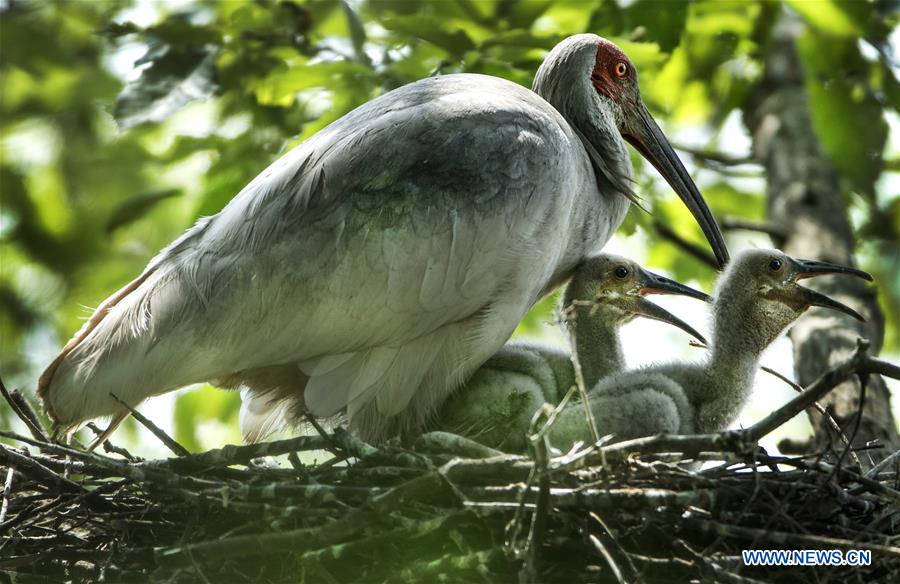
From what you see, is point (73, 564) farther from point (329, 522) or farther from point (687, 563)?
point (687, 563)

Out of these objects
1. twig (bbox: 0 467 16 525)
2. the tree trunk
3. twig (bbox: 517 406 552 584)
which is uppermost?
twig (bbox: 517 406 552 584)

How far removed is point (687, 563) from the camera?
4023 mm

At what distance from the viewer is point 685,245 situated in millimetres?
7938

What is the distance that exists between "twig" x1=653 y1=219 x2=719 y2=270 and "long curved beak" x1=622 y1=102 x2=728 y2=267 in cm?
104

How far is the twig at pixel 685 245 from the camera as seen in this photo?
7.88m

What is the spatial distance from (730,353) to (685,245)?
2547 mm

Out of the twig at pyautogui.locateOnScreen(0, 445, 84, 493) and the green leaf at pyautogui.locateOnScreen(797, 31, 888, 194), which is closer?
the twig at pyautogui.locateOnScreen(0, 445, 84, 493)

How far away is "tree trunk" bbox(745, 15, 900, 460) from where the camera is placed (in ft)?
20.1

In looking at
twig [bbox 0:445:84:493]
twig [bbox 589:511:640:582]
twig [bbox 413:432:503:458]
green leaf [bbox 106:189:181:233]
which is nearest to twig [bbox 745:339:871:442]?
twig [bbox 589:511:640:582]

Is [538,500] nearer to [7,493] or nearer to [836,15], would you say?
[7,493]

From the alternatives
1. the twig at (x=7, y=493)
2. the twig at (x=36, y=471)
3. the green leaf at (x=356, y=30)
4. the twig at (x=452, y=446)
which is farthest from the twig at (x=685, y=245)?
the twig at (x=7, y=493)

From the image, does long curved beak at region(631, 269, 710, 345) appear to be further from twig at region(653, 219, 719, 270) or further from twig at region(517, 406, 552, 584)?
twig at region(517, 406, 552, 584)

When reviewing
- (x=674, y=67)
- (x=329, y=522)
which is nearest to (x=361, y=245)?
(x=329, y=522)

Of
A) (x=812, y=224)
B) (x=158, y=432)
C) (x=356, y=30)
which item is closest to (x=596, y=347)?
(x=158, y=432)
